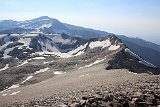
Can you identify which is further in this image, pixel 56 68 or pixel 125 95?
pixel 56 68

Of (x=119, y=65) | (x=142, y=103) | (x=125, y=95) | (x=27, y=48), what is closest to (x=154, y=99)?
(x=142, y=103)

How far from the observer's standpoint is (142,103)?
22.2 m

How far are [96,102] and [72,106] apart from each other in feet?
6.66

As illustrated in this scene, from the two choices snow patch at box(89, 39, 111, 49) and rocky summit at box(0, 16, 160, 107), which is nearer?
rocky summit at box(0, 16, 160, 107)

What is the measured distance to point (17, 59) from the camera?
153 metres

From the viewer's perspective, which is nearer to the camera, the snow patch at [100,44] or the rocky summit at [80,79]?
the rocky summit at [80,79]

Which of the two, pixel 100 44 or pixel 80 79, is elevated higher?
pixel 100 44

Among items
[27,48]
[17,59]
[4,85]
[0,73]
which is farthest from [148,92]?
[27,48]

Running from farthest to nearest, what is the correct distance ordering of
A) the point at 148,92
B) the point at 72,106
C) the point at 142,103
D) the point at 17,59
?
the point at 17,59 → the point at 148,92 → the point at 72,106 → the point at 142,103

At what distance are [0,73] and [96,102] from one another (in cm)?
10280

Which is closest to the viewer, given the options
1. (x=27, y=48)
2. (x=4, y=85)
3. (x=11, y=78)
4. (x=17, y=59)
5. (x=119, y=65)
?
(x=119, y=65)

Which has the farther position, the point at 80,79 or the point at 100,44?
the point at 100,44

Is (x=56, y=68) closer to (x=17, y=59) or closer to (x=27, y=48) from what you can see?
(x=17, y=59)

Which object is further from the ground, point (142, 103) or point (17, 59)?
point (142, 103)
